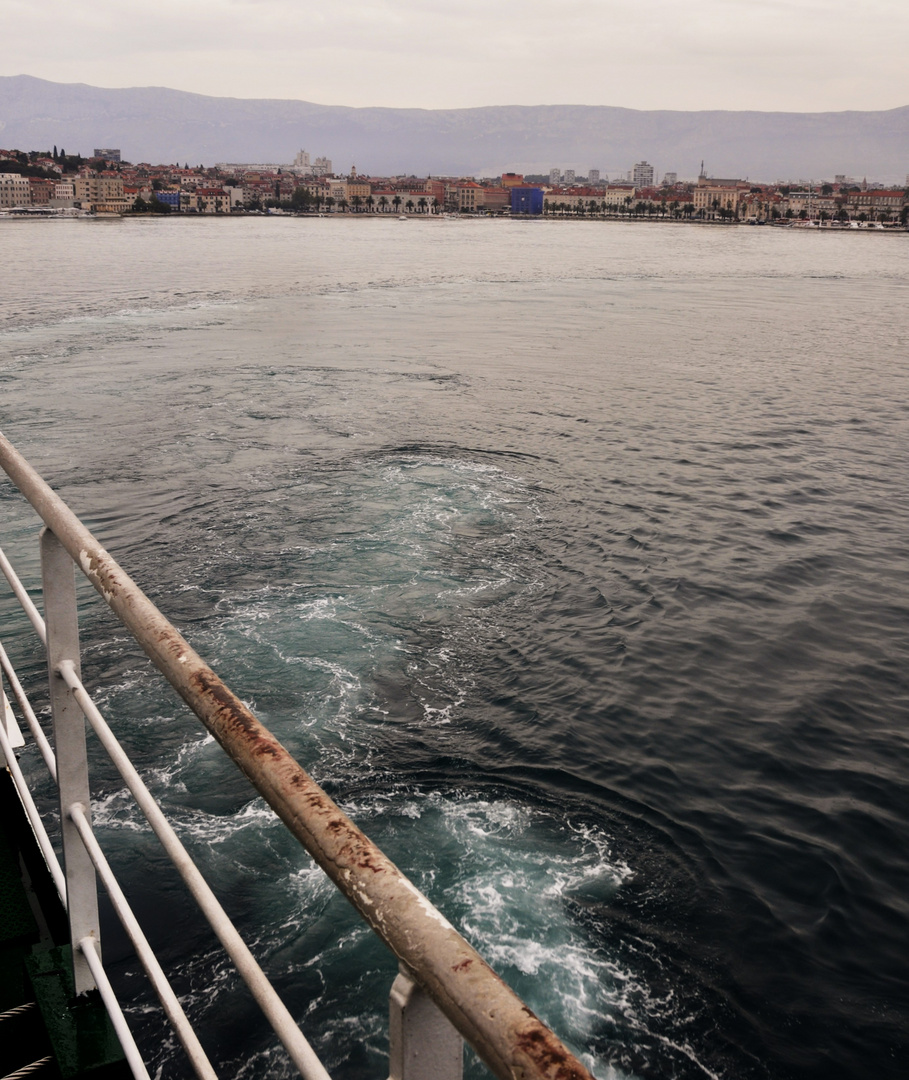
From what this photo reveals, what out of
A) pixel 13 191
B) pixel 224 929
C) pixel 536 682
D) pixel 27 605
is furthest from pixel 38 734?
pixel 13 191

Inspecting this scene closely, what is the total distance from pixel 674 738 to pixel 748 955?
266 cm

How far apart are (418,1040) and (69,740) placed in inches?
45.5

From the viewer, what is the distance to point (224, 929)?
1149 mm

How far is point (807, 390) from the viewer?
79.3ft

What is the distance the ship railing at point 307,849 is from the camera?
2.41ft

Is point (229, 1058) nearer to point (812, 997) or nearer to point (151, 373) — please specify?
point (812, 997)

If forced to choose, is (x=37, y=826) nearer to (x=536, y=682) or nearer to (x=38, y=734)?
(x=38, y=734)

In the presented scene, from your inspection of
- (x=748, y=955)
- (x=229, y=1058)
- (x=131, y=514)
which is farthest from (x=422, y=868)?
(x=131, y=514)

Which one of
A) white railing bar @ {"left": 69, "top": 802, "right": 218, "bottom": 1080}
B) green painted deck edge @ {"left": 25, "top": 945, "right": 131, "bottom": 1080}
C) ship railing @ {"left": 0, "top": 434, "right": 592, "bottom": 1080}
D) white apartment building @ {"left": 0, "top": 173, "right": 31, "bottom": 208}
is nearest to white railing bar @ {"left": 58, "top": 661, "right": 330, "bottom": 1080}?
ship railing @ {"left": 0, "top": 434, "right": 592, "bottom": 1080}

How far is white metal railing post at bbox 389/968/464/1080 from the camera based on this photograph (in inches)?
30.5

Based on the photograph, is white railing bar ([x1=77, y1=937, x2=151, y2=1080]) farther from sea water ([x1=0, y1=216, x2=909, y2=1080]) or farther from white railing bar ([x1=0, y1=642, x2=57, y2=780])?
sea water ([x1=0, y1=216, x2=909, y2=1080])

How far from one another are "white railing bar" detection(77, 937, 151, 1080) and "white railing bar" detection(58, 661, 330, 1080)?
1.31 feet

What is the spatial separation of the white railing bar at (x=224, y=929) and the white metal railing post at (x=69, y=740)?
4cm

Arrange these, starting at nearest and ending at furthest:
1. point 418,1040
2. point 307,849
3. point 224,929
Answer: point 418,1040, point 307,849, point 224,929
